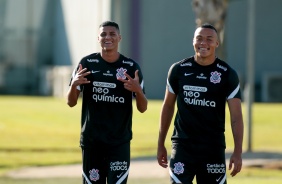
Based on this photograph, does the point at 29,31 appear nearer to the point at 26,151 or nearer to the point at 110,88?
the point at 26,151

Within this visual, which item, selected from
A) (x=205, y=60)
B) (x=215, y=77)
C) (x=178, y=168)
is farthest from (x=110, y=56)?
(x=178, y=168)

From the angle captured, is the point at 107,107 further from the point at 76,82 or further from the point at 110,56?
the point at 110,56

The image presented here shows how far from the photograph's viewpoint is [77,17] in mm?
47875

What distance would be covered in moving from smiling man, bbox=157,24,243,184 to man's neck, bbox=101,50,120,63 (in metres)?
0.92

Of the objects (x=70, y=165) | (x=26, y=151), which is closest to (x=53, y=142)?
(x=26, y=151)

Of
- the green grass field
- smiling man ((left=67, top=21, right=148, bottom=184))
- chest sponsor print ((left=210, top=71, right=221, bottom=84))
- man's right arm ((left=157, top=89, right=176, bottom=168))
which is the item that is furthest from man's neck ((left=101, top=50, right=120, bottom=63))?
the green grass field

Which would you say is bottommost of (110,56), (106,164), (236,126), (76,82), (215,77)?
(106,164)

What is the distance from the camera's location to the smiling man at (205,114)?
851 cm

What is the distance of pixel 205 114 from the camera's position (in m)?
8.50

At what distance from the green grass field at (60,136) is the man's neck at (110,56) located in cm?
571

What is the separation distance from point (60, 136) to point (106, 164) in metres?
15.7

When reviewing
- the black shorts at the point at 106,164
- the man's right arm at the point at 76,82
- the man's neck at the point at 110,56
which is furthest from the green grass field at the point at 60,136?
the man's right arm at the point at 76,82

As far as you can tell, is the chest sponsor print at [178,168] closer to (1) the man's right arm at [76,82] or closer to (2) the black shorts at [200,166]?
(2) the black shorts at [200,166]

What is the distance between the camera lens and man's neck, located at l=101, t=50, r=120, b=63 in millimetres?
9251
